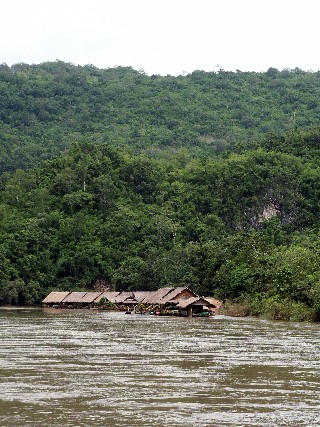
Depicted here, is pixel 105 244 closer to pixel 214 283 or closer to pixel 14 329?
pixel 214 283

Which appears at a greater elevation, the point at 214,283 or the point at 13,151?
the point at 13,151

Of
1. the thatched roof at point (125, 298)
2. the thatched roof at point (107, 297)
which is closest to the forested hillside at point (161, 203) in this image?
the thatched roof at point (125, 298)

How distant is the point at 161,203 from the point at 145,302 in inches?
1185

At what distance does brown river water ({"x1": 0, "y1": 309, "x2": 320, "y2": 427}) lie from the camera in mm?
15961

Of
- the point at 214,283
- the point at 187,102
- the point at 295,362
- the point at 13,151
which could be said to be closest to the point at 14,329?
the point at 295,362

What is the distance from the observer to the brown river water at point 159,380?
628 inches

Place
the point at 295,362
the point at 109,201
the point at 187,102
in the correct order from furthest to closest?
the point at 187,102, the point at 109,201, the point at 295,362

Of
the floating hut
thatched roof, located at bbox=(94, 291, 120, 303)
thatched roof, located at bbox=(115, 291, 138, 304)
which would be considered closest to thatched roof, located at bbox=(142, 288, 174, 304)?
thatched roof, located at bbox=(115, 291, 138, 304)

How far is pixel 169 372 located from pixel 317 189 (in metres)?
71.3

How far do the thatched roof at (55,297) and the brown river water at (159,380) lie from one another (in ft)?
130

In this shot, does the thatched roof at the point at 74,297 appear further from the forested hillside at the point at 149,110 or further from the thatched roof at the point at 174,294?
the forested hillside at the point at 149,110

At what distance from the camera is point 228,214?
91750mm

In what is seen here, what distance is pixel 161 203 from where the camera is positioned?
9600 cm

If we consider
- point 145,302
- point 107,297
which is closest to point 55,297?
point 107,297
